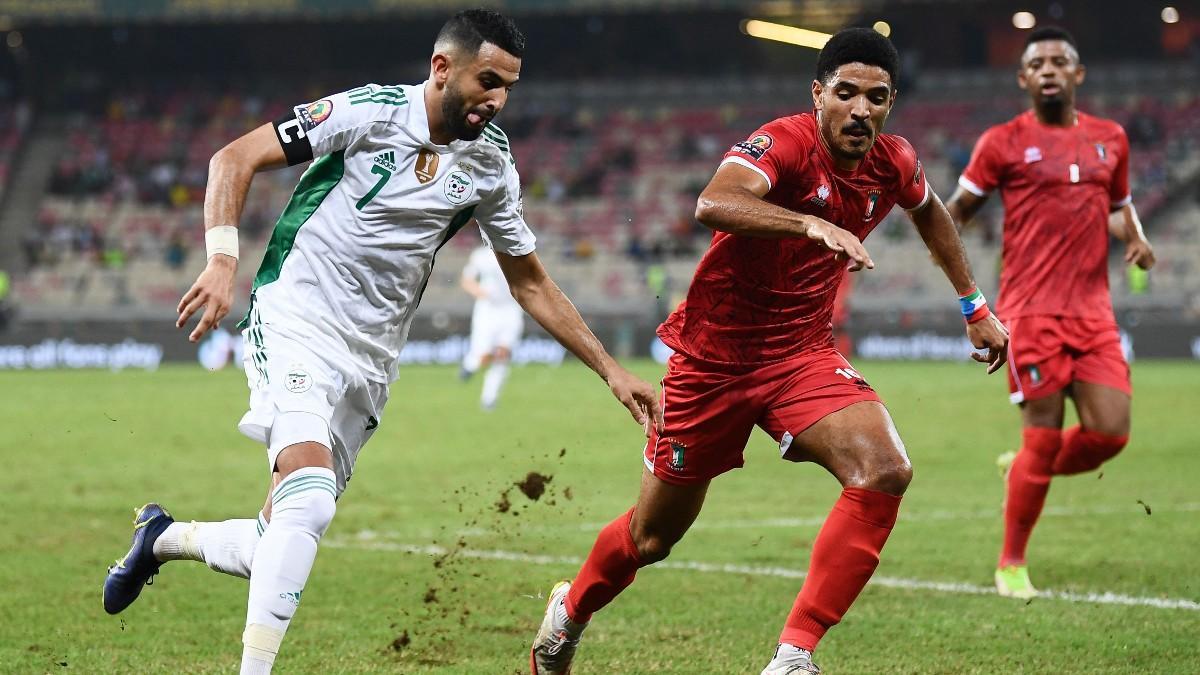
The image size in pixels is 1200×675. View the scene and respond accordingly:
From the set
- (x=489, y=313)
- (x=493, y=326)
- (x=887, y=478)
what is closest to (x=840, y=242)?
(x=887, y=478)

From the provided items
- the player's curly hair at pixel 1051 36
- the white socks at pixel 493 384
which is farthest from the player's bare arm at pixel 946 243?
the white socks at pixel 493 384

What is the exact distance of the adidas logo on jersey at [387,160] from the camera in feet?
16.1

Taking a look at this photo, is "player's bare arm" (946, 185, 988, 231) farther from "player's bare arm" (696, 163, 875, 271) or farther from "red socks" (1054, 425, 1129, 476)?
"player's bare arm" (696, 163, 875, 271)

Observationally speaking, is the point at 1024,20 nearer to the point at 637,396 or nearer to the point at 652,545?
the point at 652,545

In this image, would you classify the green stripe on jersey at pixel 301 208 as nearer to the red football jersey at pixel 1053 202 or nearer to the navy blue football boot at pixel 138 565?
the navy blue football boot at pixel 138 565

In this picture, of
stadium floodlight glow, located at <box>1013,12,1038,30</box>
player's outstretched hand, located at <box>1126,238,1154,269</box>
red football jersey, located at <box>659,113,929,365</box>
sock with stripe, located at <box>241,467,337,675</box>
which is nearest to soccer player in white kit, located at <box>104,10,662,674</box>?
sock with stripe, located at <box>241,467,337,675</box>

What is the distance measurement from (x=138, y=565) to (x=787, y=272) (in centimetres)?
259

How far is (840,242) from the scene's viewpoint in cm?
410

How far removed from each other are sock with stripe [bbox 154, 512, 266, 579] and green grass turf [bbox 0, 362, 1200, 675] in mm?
514

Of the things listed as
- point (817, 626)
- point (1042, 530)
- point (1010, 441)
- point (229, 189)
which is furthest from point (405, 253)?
point (1010, 441)

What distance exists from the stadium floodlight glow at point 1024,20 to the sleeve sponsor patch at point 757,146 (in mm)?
37513

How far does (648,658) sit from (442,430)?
1045 cm

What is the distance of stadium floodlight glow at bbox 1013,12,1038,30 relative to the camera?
39781 millimetres

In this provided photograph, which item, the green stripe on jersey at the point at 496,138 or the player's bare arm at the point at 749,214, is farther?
the green stripe on jersey at the point at 496,138
